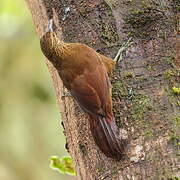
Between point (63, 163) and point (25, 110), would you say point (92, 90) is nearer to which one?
point (63, 163)

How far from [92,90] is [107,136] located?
1.03 ft

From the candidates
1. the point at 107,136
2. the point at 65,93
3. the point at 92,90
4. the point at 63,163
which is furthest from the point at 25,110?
the point at 107,136

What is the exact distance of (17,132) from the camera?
20.1 feet

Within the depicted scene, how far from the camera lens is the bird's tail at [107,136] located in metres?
2.53

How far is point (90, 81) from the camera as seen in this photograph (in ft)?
9.71

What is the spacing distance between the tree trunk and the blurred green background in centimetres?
316

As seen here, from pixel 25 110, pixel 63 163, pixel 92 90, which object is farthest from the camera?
pixel 25 110

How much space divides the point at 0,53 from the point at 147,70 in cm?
393

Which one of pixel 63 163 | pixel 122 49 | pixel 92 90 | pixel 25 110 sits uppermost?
pixel 122 49

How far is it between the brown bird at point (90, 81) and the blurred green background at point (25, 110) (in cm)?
292

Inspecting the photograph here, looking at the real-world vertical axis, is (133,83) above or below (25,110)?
above

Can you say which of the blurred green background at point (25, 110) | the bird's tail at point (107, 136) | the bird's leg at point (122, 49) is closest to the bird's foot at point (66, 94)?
the bird's tail at point (107, 136)

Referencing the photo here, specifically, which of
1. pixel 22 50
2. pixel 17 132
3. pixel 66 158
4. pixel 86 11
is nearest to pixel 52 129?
pixel 17 132

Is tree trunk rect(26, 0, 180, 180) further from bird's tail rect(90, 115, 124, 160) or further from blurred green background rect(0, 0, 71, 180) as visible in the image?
blurred green background rect(0, 0, 71, 180)
